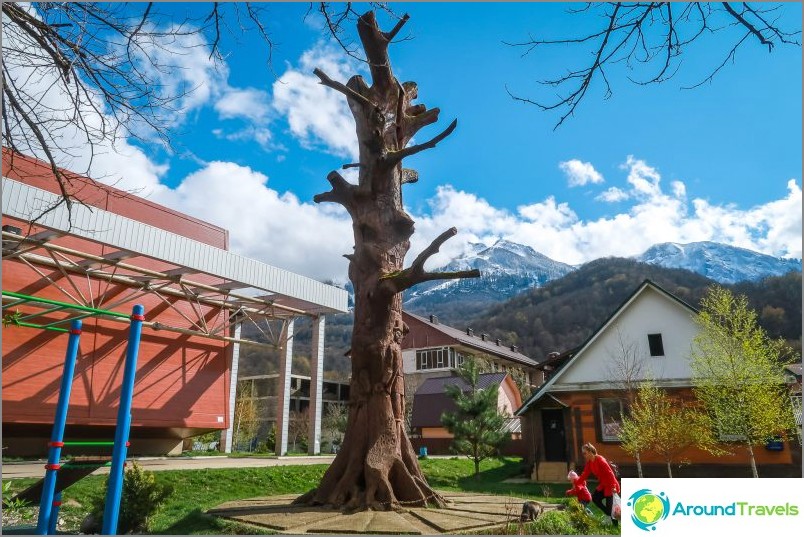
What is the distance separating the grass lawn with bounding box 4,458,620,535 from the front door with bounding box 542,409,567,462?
175cm

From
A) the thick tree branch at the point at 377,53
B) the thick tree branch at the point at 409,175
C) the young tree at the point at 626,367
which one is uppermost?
the thick tree branch at the point at 377,53

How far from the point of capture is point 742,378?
A: 54.5 ft

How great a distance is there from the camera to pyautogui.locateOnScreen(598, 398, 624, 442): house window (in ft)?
68.7

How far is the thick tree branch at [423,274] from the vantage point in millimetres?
7957

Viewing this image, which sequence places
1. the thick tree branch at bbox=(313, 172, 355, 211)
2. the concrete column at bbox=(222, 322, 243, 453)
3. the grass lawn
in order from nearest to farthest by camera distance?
the grass lawn
the thick tree branch at bbox=(313, 172, 355, 211)
the concrete column at bbox=(222, 322, 243, 453)

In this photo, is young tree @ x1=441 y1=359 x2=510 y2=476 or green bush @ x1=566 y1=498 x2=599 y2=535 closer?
green bush @ x1=566 y1=498 x2=599 y2=535

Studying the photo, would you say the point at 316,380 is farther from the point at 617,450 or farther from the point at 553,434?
the point at 617,450

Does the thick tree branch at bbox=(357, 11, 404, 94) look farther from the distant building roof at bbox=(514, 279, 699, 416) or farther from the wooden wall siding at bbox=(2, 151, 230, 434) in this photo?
the distant building roof at bbox=(514, 279, 699, 416)

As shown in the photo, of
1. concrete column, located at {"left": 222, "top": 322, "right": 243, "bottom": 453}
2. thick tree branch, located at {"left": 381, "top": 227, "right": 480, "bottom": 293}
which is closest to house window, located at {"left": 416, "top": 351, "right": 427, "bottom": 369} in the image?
concrete column, located at {"left": 222, "top": 322, "right": 243, "bottom": 453}

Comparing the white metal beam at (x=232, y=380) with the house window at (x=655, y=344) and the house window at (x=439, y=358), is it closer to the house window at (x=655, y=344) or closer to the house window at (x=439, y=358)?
the house window at (x=655, y=344)

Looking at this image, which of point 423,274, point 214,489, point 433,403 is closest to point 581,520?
point 423,274

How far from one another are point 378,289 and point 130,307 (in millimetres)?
15413

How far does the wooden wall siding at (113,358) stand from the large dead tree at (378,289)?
839cm

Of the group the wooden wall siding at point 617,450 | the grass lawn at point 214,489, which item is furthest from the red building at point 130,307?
the wooden wall siding at point 617,450
